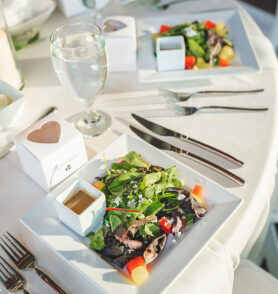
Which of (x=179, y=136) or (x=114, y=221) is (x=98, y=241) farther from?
(x=179, y=136)

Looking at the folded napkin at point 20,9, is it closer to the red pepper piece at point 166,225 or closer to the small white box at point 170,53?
the small white box at point 170,53

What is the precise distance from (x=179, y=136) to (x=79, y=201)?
1.45 feet

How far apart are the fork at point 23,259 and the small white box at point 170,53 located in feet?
2.74

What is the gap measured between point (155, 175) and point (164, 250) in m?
0.19

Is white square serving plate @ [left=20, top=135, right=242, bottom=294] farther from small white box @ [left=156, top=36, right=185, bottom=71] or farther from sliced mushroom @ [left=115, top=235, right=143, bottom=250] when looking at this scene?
small white box @ [left=156, top=36, right=185, bottom=71]

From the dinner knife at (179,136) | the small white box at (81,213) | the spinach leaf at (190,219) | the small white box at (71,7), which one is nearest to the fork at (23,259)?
the small white box at (81,213)

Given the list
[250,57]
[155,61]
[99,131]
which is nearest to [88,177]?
[99,131]

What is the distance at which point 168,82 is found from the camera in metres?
1.48

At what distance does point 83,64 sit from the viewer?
3.70 feet

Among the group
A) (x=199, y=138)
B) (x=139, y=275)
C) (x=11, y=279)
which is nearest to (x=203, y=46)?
(x=199, y=138)

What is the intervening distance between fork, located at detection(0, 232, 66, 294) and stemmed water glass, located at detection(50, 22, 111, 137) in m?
0.44

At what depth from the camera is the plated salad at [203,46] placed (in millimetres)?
1484

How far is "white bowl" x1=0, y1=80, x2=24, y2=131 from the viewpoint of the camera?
126 centimetres

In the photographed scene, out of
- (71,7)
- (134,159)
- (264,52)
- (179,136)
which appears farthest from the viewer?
(71,7)
